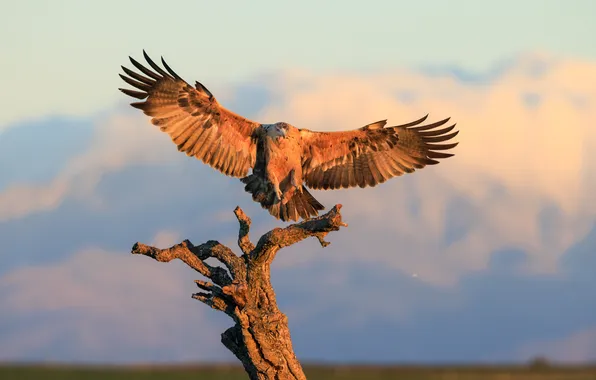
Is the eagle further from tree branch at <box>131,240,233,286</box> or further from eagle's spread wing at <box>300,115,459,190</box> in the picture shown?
tree branch at <box>131,240,233,286</box>

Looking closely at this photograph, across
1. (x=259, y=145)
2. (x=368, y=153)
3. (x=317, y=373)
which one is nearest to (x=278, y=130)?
(x=259, y=145)

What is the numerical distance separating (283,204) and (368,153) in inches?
91.7

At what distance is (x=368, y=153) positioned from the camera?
19.8m

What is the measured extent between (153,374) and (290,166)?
58.7 metres

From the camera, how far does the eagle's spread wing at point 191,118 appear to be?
1872cm

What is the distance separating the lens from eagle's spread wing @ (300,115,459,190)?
63.1ft

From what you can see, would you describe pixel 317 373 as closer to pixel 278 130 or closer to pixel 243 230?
pixel 278 130

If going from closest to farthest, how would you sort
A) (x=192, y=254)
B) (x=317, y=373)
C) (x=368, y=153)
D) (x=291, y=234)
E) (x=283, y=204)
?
1. (x=291, y=234)
2. (x=192, y=254)
3. (x=283, y=204)
4. (x=368, y=153)
5. (x=317, y=373)

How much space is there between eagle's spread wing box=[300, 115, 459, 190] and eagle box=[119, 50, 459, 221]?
2cm

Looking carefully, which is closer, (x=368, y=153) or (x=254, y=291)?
(x=254, y=291)

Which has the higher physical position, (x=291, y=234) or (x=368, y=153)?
(x=368, y=153)

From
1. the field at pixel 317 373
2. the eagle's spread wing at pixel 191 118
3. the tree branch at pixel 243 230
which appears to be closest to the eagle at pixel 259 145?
the eagle's spread wing at pixel 191 118
